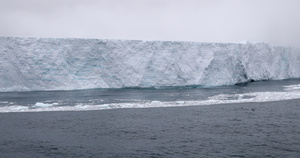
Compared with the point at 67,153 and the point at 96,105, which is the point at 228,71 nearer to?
the point at 96,105

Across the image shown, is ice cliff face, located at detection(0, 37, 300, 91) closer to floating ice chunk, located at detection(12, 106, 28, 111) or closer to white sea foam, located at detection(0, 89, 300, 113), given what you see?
white sea foam, located at detection(0, 89, 300, 113)

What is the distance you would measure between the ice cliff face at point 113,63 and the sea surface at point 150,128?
161 inches

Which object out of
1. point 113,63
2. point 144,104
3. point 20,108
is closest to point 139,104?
point 144,104

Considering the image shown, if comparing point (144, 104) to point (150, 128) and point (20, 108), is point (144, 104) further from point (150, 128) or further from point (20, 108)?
point (20, 108)

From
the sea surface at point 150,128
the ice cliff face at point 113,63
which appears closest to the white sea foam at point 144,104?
the sea surface at point 150,128

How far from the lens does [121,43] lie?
17797mm

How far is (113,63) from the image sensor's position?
1759 centimetres

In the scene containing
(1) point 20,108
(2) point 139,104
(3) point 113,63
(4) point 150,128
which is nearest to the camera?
(4) point 150,128

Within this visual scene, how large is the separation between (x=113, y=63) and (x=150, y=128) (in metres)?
10.1

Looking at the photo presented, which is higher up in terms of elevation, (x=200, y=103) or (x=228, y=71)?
(x=228, y=71)

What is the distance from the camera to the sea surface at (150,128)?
6062mm

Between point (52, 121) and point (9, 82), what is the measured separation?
27.5 feet

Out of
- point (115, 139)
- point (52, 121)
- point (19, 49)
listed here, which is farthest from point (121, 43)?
point (115, 139)

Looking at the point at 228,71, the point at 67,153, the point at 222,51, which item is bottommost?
the point at 67,153
